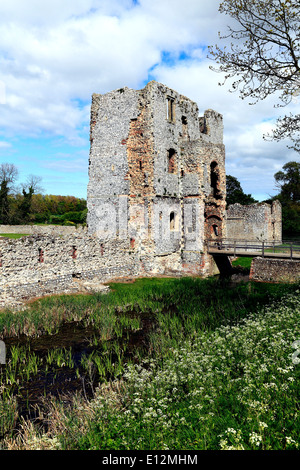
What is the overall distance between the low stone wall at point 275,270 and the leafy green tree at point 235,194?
3231 centimetres

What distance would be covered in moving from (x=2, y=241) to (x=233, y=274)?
1464 cm

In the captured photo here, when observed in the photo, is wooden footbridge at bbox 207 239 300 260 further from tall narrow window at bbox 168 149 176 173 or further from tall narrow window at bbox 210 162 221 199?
tall narrow window at bbox 168 149 176 173

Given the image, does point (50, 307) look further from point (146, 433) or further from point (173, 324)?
point (146, 433)

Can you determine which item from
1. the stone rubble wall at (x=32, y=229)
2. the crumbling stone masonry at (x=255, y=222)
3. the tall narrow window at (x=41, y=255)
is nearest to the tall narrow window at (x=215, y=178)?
the crumbling stone masonry at (x=255, y=222)

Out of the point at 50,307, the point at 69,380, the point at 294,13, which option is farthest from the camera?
the point at 50,307

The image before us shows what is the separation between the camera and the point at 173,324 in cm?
980

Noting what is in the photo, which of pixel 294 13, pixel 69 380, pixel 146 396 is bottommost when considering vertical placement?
pixel 69 380

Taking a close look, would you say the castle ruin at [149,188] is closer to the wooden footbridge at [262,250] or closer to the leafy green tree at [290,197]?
the wooden footbridge at [262,250]

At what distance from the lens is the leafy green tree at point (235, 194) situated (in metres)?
50.6

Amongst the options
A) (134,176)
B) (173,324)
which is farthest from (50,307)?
(134,176)

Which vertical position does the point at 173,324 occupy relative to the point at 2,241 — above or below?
below

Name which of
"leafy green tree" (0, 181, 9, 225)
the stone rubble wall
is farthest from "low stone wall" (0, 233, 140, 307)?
"leafy green tree" (0, 181, 9, 225)

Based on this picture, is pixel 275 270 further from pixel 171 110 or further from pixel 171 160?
pixel 171 110
